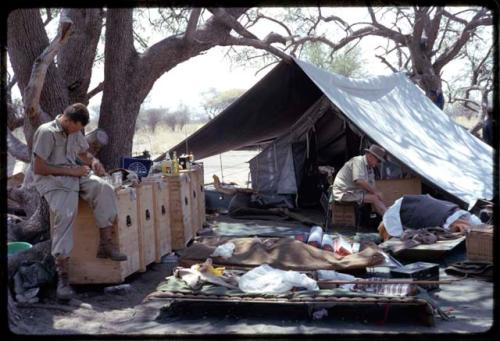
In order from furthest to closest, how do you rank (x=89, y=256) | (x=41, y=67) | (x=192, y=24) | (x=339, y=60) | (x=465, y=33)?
(x=339, y=60)
(x=465, y=33)
(x=192, y=24)
(x=41, y=67)
(x=89, y=256)

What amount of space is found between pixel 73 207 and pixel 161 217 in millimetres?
1447

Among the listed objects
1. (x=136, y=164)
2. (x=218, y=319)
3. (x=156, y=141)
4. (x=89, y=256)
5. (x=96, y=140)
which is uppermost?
(x=156, y=141)

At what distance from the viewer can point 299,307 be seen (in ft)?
15.4

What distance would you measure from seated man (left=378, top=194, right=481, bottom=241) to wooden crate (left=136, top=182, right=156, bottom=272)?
253 centimetres

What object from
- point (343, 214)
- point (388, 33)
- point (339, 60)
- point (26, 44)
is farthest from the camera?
point (339, 60)

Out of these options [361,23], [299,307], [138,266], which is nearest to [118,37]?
[138,266]

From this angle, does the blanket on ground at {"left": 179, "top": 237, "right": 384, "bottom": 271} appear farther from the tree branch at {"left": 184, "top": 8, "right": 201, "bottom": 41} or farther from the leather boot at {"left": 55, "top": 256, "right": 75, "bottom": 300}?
the tree branch at {"left": 184, "top": 8, "right": 201, "bottom": 41}

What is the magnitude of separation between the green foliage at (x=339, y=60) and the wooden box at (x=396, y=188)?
14885 mm

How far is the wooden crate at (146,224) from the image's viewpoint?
5867 millimetres

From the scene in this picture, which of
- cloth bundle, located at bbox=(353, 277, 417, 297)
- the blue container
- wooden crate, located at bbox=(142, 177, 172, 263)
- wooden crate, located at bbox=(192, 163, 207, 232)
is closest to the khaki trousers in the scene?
wooden crate, located at bbox=(142, 177, 172, 263)

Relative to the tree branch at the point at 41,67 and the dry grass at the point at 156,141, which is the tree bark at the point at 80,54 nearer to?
the tree branch at the point at 41,67

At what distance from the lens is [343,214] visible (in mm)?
8391

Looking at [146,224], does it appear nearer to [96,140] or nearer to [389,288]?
[96,140]

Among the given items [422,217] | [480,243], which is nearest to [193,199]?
[422,217]
